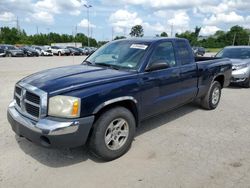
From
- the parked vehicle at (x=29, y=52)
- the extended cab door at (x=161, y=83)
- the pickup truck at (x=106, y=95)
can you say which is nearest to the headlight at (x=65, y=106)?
the pickup truck at (x=106, y=95)

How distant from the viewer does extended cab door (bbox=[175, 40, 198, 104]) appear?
5.03m

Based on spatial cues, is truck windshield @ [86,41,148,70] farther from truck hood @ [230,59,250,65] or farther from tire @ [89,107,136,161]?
truck hood @ [230,59,250,65]

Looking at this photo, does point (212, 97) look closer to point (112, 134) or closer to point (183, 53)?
point (183, 53)

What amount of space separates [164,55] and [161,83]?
24.3 inches

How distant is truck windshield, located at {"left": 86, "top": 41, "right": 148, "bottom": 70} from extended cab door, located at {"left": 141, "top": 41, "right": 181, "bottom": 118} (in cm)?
23

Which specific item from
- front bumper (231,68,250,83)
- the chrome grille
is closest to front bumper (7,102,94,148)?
the chrome grille

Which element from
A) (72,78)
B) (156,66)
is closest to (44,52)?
(156,66)

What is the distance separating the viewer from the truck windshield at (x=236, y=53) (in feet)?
33.5

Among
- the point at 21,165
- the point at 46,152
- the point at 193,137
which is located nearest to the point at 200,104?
the point at 193,137

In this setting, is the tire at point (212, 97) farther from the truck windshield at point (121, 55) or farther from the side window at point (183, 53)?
the truck windshield at point (121, 55)

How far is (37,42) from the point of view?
68812mm

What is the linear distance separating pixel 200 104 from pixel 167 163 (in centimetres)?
317

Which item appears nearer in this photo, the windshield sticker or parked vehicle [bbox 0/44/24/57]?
the windshield sticker

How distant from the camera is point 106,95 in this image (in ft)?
11.4
